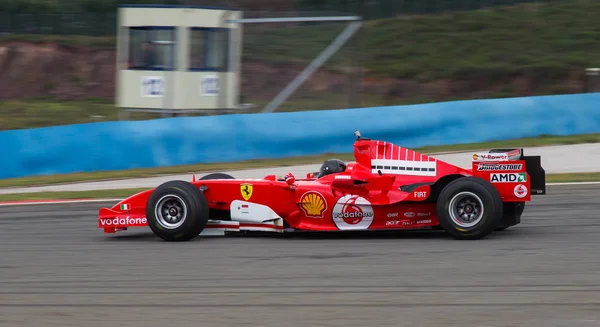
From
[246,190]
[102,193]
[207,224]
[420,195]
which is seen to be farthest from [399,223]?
[102,193]

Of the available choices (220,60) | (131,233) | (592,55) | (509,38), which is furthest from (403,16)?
(131,233)

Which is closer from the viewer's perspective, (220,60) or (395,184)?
(395,184)

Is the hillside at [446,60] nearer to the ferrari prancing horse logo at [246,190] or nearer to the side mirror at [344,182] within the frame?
the ferrari prancing horse logo at [246,190]

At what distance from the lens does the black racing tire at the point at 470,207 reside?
8.08m

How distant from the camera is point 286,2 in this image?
109 ft

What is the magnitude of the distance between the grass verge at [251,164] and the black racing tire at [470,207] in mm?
7488

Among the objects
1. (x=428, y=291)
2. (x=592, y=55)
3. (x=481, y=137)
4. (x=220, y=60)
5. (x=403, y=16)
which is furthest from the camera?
(x=403, y=16)

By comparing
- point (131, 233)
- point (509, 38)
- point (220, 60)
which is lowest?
point (131, 233)

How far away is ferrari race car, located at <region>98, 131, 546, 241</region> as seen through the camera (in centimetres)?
825

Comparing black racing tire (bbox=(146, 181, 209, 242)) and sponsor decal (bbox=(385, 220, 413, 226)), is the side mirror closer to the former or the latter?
sponsor decal (bbox=(385, 220, 413, 226))

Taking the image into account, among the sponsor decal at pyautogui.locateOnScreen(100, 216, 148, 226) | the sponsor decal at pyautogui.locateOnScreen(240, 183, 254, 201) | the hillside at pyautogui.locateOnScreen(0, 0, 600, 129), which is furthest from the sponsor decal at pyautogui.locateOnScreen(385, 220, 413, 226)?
the hillside at pyautogui.locateOnScreen(0, 0, 600, 129)

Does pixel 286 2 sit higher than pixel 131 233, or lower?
higher

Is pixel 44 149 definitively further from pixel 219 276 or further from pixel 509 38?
pixel 509 38

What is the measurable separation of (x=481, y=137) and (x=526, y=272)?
412 inches
